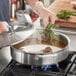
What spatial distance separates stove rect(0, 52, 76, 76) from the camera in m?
0.95

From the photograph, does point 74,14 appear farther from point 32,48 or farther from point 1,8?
point 32,48

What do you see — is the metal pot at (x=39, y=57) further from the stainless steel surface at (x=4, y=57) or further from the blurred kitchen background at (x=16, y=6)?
the blurred kitchen background at (x=16, y=6)

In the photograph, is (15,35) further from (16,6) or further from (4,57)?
(16,6)

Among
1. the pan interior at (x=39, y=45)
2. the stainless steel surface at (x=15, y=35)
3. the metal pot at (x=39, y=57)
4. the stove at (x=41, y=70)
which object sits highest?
the stainless steel surface at (x=15, y=35)

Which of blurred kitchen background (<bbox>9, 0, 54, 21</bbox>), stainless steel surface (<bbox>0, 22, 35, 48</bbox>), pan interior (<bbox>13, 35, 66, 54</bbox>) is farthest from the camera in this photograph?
blurred kitchen background (<bbox>9, 0, 54, 21</bbox>)

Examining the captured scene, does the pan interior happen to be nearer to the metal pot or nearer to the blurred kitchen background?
the metal pot

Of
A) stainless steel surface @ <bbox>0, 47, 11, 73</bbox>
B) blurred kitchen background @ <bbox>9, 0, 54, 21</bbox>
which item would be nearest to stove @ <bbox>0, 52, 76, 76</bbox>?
stainless steel surface @ <bbox>0, 47, 11, 73</bbox>

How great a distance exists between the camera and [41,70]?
3.21 feet

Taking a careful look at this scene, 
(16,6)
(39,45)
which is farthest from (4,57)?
(16,6)

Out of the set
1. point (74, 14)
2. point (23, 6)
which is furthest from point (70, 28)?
point (23, 6)

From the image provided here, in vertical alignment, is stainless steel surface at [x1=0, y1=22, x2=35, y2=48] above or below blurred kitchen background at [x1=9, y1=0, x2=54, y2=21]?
above

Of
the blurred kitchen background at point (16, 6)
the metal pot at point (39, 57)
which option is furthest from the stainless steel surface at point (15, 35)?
the blurred kitchen background at point (16, 6)

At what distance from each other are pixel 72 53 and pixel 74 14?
0.58 meters

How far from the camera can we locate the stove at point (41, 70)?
37.4 inches
